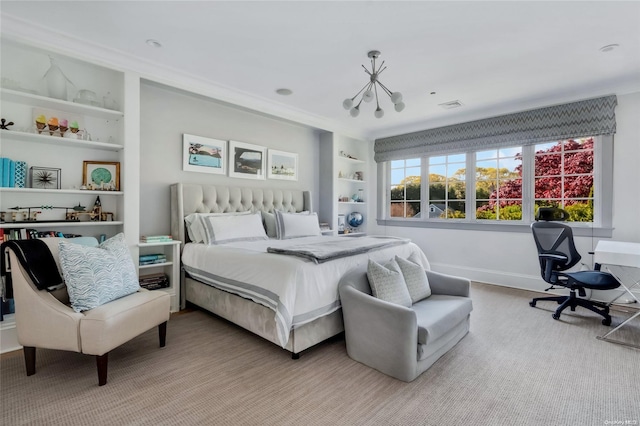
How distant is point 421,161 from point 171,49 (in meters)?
4.09

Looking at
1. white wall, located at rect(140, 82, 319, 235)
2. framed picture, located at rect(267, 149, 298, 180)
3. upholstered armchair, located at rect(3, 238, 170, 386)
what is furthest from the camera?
framed picture, located at rect(267, 149, 298, 180)

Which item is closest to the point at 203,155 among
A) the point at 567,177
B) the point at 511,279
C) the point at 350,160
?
the point at 350,160

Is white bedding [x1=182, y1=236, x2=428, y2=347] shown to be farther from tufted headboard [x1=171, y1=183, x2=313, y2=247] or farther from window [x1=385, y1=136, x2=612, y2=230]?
window [x1=385, y1=136, x2=612, y2=230]

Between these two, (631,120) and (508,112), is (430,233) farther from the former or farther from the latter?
(631,120)

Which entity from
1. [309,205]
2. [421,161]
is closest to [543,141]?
[421,161]

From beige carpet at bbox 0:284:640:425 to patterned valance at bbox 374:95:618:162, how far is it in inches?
95.7

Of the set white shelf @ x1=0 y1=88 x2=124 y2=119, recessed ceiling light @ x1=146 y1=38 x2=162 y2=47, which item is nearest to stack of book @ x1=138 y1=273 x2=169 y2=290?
white shelf @ x1=0 y1=88 x2=124 y2=119

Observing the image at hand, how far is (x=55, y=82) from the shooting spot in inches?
109

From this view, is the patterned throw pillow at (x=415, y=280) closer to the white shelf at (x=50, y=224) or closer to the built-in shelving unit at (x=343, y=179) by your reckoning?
the built-in shelving unit at (x=343, y=179)

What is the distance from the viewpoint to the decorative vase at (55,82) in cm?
275

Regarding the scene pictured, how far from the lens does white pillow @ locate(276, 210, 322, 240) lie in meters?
4.04

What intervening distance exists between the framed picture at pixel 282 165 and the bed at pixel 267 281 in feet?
3.94

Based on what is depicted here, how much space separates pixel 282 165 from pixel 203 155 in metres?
1.28

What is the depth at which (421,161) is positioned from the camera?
5410 millimetres
